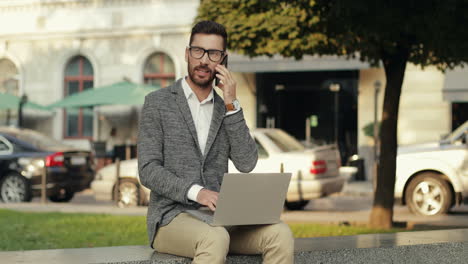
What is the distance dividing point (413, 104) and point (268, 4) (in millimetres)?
15401

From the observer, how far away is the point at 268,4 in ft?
Answer: 34.7

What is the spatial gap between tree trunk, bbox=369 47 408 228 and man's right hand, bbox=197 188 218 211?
6763 millimetres

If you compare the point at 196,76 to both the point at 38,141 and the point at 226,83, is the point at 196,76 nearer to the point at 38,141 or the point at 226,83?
the point at 226,83

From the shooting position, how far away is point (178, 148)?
480cm

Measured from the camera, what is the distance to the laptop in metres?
4.38

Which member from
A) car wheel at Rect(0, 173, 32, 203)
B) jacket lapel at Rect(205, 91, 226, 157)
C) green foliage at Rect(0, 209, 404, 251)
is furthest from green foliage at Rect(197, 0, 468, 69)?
car wheel at Rect(0, 173, 32, 203)

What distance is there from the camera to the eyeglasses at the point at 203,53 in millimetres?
4844

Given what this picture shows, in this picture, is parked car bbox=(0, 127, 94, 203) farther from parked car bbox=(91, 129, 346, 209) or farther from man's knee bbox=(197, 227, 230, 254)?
man's knee bbox=(197, 227, 230, 254)

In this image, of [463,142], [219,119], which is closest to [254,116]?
[463,142]

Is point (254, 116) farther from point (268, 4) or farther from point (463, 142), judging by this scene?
point (268, 4)

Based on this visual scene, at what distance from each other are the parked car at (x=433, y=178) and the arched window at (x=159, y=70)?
1445 cm

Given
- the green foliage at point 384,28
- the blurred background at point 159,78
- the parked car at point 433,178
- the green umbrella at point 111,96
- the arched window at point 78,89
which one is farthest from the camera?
the arched window at point 78,89

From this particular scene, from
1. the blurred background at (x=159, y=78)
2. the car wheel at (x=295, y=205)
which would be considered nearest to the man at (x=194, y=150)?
the car wheel at (x=295, y=205)

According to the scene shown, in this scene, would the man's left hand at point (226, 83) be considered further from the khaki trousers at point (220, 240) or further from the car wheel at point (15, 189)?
the car wheel at point (15, 189)
